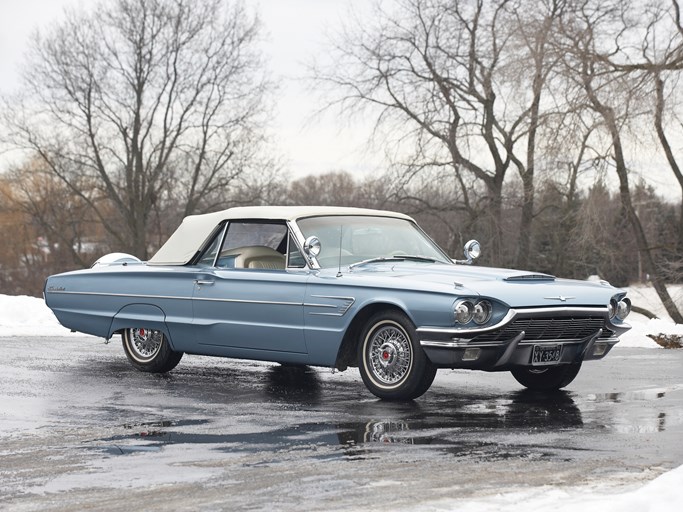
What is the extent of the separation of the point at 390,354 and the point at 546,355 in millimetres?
1232

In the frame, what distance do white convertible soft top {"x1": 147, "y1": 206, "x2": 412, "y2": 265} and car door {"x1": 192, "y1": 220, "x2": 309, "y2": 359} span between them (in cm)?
9

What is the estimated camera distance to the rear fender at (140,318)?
11.2 meters

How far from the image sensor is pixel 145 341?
38.4ft

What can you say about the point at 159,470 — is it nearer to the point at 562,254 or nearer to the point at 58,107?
the point at 562,254

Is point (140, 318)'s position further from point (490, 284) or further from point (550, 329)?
point (550, 329)

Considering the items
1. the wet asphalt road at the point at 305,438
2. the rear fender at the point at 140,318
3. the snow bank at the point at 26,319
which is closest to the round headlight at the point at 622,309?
A: the wet asphalt road at the point at 305,438

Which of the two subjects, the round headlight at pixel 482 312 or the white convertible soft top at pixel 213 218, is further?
the white convertible soft top at pixel 213 218

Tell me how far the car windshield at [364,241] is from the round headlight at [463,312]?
61.4 inches

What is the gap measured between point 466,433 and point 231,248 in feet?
13.2

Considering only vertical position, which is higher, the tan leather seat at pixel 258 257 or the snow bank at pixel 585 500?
the tan leather seat at pixel 258 257

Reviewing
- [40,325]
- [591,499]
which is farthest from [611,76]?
[591,499]

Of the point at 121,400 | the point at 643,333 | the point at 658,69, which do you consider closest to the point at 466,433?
the point at 121,400

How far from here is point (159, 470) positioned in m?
6.30

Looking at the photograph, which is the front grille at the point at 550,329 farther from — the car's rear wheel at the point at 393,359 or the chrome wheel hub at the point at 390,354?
the chrome wheel hub at the point at 390,354
